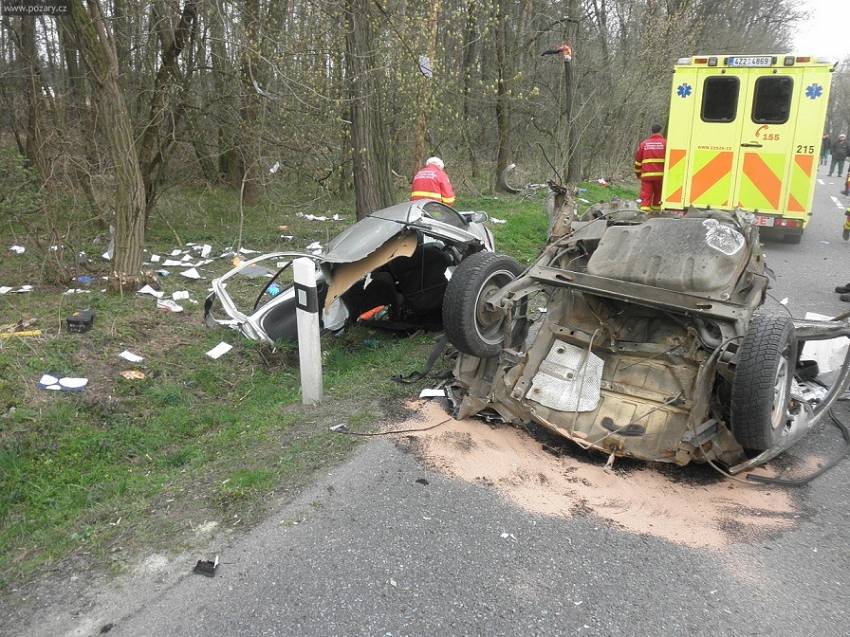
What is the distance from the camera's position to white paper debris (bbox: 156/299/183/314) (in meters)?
7.05

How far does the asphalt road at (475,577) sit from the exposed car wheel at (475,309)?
3.82 ft

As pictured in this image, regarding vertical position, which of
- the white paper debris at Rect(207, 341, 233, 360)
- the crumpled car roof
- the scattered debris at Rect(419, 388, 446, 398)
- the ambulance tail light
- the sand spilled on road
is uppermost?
the crumpled car roof

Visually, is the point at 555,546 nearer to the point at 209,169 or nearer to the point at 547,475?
the point at 547,475

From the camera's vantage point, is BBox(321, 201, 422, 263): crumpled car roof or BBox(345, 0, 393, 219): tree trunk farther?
BBox(345, 0, 393, 219): tree trunk

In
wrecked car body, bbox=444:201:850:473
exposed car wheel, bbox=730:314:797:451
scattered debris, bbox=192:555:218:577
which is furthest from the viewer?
wrecked car body, bbox=444:201:850:473

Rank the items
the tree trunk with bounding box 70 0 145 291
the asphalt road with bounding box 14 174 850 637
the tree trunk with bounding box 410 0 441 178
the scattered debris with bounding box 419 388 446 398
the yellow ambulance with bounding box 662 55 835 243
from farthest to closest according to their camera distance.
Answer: the tree trunk with bounding box 410 0 441 178
the yellow ambulance with bounding box 662 55 835 243
the tree trunk with bounding box 70 0 145 291
the scattered debris with bounding box 419 388 446 398
the asphalt road with bounding box 14 174 850 637

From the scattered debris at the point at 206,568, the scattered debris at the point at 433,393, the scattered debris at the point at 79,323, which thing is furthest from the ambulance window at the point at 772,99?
the scattered debris at the point at 206,568

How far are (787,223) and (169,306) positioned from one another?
8.82 metres

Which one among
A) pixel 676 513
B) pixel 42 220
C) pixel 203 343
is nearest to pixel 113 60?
pixel 42 220

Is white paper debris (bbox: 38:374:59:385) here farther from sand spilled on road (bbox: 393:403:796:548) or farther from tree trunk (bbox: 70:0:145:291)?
sand spilled on road (bbox: 393:403:796:548)

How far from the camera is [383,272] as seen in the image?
6.52 meters

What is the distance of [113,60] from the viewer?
6.94m

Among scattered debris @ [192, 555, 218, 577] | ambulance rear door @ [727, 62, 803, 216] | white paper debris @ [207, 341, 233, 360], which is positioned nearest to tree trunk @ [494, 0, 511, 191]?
ambulance rear door @ [727, 62, 803, 216]

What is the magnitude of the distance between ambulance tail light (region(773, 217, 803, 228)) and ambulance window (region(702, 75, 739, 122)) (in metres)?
1.70
